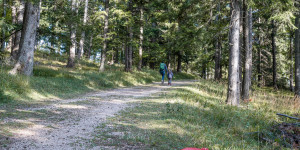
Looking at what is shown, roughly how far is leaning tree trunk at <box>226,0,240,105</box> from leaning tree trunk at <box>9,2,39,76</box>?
988 cm

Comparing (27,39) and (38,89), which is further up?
Result: (27,39)

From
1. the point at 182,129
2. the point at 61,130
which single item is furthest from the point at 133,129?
the point at 61,130

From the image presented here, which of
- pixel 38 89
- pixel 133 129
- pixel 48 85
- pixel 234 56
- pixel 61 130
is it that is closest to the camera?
pixel 61 130

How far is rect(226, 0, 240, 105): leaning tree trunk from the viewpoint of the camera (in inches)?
367

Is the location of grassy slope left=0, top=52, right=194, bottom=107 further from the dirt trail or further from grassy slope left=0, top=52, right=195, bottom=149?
the dirt trail

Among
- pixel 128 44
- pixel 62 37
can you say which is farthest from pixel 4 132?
pixel 128 44

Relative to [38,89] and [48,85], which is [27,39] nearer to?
[48,85]

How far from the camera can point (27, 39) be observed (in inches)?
431

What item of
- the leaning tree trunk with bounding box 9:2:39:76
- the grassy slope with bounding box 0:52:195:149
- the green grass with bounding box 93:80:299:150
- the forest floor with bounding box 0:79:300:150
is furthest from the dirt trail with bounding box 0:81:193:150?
the leaning tree trunk with bounding box 9:2:39:76

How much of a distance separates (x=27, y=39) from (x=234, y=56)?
1030cm

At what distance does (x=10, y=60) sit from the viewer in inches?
454

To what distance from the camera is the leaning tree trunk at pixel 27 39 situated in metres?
10.8

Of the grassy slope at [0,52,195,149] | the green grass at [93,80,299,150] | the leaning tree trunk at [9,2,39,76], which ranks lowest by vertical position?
the green grass at [93,80,299,150]

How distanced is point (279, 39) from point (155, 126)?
88.8 feet
